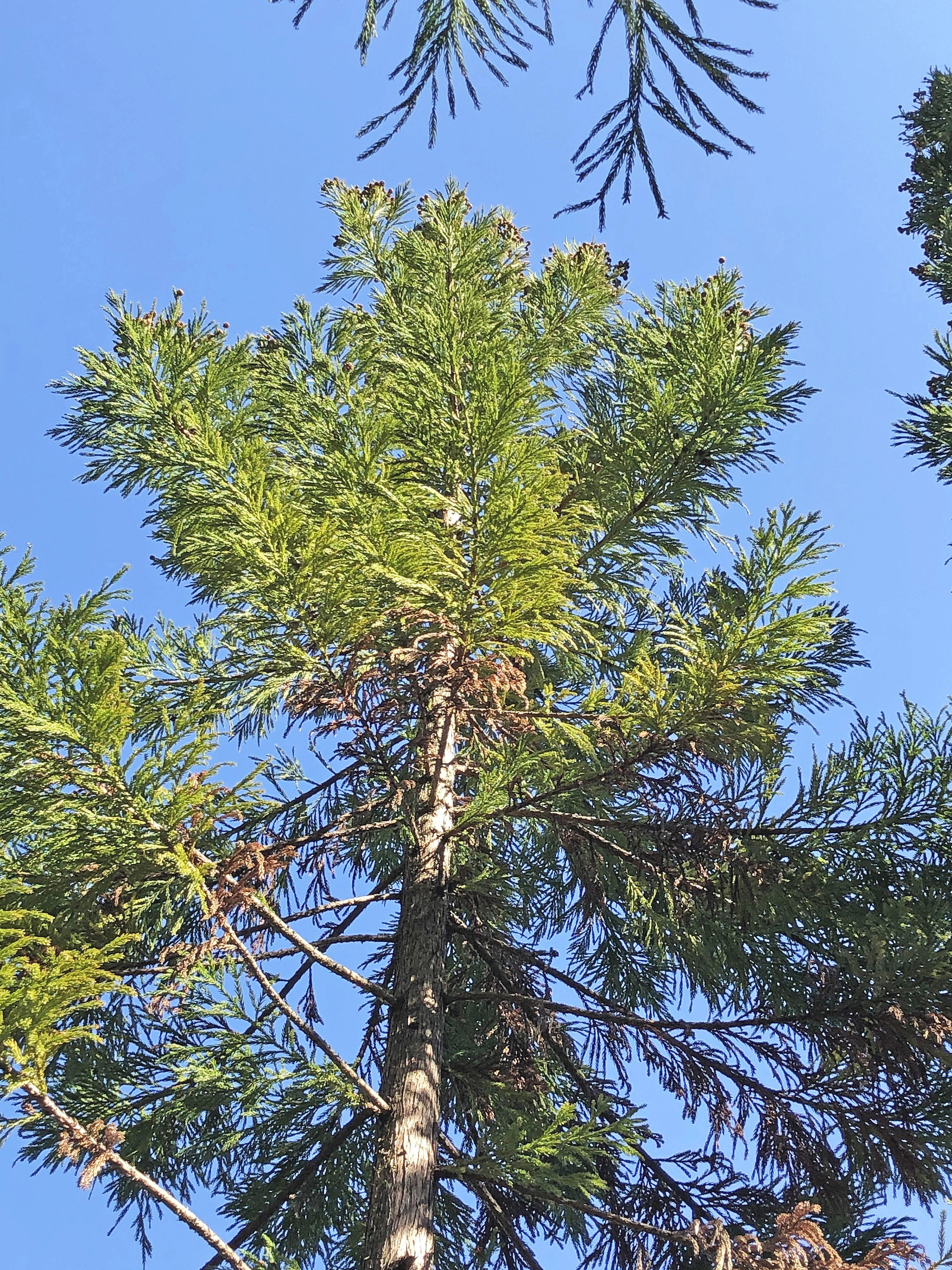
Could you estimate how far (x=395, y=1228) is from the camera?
3.41m

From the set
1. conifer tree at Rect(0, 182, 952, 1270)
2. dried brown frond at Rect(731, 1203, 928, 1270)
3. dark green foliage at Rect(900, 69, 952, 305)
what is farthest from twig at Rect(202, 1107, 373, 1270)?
dark green foliage at Rect(900, 69, 952, 305)

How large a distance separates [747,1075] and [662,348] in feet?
11.1

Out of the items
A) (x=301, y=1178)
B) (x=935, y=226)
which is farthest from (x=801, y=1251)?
(x=935, y=226)

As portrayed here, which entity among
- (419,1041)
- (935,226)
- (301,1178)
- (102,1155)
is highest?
(935,226)

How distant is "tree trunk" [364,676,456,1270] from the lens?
11.3ft

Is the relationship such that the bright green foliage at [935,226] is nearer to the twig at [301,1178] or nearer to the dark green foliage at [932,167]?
the dark green foliage at [932,167]

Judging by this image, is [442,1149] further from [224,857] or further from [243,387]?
[243,387]

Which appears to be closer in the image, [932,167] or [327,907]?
[327,907]

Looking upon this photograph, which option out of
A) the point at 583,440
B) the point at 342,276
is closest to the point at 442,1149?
the point at 583,440

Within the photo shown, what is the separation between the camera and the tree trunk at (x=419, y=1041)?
11.3 feet

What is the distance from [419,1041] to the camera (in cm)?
399

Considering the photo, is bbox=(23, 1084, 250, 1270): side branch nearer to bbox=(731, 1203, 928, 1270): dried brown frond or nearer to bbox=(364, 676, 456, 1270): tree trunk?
bbox=(364, 676, 456, 1270): tree trunk

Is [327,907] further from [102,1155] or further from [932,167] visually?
[932,167]

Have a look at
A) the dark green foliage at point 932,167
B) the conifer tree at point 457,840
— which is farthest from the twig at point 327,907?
the dark green foliage at point 932,167
